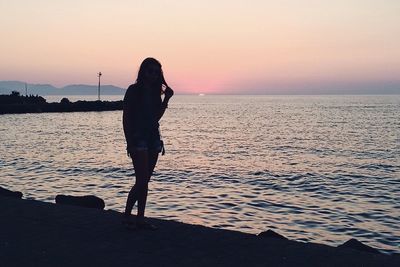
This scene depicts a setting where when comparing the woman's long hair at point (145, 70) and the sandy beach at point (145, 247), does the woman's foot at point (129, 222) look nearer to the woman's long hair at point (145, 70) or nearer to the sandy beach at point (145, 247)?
the sandy beach at point (145, 247)

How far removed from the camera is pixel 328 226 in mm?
11414

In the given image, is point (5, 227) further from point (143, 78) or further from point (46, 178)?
point (46, 178)

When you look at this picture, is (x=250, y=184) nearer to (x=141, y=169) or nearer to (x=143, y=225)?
(x=143, y=225)

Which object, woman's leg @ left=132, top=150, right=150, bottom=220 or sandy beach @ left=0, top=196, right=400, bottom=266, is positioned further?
woman's leg @ left=132, top=150, right=150, bottom=220

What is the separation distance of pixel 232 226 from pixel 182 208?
7.78 feet

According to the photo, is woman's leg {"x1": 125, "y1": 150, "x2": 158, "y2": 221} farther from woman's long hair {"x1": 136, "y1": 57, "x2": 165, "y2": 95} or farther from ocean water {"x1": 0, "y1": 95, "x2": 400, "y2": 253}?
ocean water {"x1": 0, "y1": 95, "x2": 400, "y2": 253}

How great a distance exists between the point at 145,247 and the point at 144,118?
5.45 feet

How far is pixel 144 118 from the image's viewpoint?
5.81 metres

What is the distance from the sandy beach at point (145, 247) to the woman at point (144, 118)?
2.45 feet

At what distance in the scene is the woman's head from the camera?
5695mm

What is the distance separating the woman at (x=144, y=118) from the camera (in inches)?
224

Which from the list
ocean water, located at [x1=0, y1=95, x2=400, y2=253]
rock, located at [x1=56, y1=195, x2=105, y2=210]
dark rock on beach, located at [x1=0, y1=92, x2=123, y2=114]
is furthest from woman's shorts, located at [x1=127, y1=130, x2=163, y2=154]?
dark rock on beach, located at [x1=0, y1=92, x2=123, y2=114]

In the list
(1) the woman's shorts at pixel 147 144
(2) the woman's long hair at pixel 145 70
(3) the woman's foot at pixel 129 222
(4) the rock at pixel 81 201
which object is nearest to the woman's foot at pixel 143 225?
(3) the woman's foot at pixel 129 222

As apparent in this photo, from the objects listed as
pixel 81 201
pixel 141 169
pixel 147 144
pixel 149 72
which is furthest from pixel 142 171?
pixel 81 201
